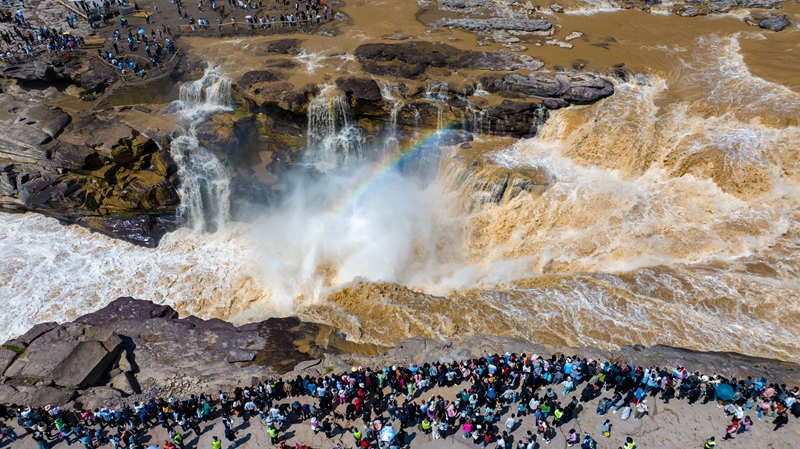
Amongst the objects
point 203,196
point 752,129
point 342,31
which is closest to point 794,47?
point 752,129

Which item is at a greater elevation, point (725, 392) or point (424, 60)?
point (424, 60)

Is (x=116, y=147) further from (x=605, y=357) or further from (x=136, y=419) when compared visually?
(x=605, y=357)

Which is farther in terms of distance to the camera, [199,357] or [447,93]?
[447,93]

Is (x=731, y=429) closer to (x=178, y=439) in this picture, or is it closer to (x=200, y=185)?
(x=178, y=439)

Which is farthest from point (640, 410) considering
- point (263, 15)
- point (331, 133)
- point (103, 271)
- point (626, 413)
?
point (263, 15)

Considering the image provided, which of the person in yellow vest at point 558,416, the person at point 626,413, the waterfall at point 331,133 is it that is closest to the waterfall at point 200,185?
the waterfall at point 331,133

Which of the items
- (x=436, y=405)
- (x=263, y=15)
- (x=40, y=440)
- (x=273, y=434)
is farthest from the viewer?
(x=263, y=15)

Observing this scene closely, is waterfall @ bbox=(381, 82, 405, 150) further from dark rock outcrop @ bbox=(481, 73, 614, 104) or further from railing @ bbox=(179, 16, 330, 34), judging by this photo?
railing @ bbox=(179, 16, 330, 34)
